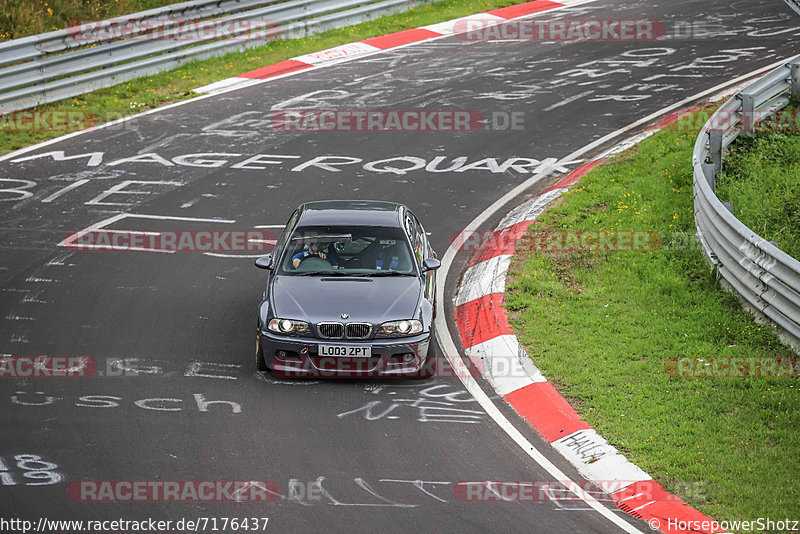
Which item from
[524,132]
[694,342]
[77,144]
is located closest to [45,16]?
[77,144]

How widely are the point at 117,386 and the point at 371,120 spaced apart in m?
10.2

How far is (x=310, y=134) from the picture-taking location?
1788cm

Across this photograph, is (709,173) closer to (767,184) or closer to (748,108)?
(767,184)

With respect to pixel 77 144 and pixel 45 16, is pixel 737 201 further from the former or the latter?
pixel 45 16

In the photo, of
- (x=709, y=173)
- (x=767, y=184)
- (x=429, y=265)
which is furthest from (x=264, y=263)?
(x=767, y=184)

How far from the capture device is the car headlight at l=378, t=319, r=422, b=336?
962 centimetres

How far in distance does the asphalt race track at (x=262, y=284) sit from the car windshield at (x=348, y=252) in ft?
3.56

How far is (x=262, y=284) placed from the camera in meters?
12.1

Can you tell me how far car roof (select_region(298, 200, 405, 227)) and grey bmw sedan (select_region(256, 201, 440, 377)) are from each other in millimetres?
14

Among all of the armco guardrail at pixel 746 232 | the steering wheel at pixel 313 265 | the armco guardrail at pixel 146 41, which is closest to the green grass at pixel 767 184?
the armco guardrail at pixel 746 232

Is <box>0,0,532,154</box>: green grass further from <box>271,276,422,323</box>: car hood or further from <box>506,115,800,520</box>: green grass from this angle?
<box>506,115,800,520</box>: green grass

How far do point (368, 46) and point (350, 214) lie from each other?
13.2m

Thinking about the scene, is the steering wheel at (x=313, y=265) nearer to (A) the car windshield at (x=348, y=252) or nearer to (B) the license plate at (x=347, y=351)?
(A) the car windshield at (x=348, y=252)

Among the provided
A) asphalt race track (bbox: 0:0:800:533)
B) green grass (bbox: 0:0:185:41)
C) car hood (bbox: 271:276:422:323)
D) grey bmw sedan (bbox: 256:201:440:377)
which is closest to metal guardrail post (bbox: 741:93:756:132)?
asphalt race track (bbox: 0:0:800:533)
